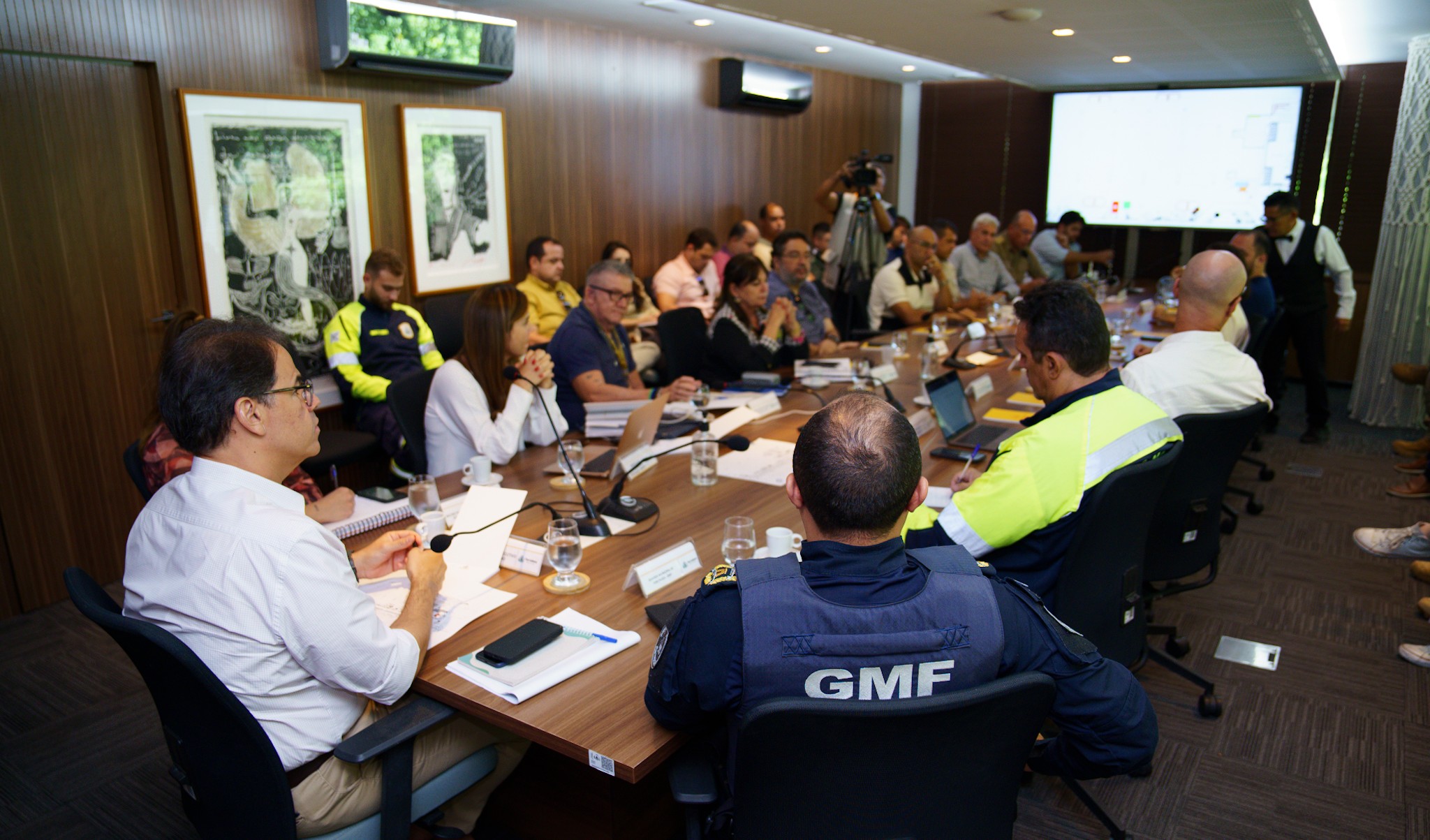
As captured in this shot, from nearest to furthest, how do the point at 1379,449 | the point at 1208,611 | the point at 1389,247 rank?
the point at 1208,611
the point at 1379,449
the point at 1389,247

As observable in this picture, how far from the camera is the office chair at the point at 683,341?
4.75m

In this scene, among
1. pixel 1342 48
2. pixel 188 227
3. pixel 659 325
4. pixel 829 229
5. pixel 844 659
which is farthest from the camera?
pixel 829 229

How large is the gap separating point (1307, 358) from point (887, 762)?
6.53 m

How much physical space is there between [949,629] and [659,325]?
138 inches

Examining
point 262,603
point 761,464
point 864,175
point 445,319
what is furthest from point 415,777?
point 864,175

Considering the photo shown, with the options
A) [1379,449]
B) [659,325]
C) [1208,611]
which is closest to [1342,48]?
[1379,449]

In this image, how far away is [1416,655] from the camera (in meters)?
3.34

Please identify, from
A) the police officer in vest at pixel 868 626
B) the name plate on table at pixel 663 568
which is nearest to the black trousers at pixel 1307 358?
the name plate on table at pixel 663 568

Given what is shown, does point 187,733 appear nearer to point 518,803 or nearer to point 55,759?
point 518,803

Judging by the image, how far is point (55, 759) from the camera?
9.36 ft

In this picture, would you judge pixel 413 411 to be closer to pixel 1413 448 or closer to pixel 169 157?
pixel 169 157

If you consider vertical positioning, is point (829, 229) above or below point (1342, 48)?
below

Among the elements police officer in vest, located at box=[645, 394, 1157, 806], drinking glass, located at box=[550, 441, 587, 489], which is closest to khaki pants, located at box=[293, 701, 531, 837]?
police officer in vest, located at box=[645, 394, 1157, 806]

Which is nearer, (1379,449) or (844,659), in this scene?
(844,659)
